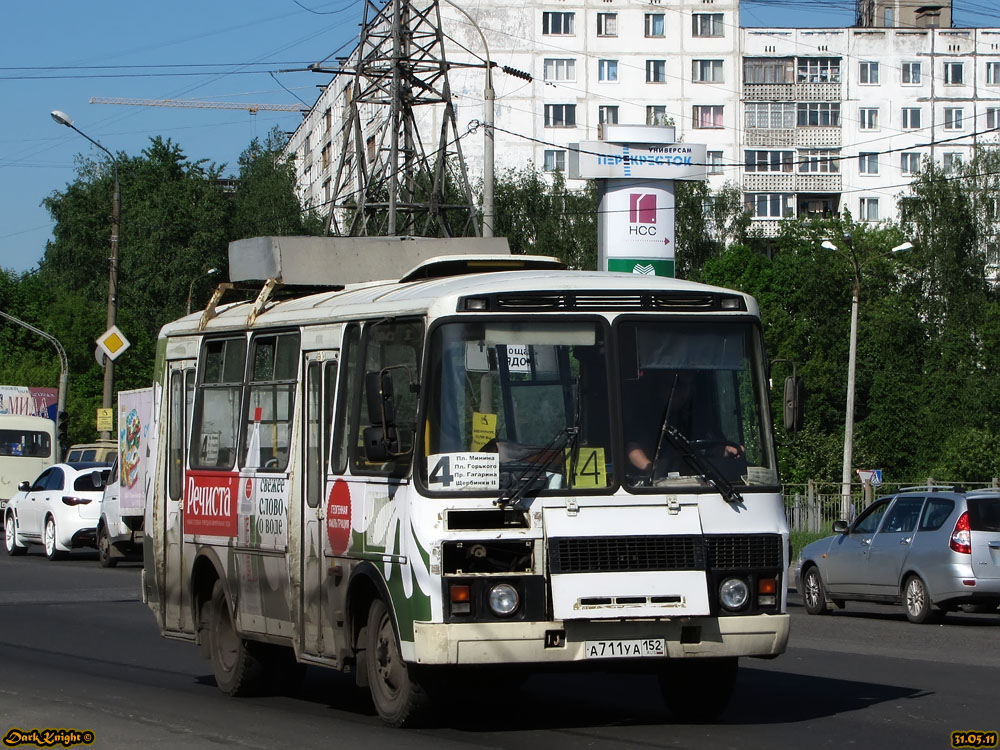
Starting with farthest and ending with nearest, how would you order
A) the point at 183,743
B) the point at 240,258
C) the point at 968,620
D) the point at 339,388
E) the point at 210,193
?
the point at 210,193 → the point at 968,620 → the point at 240,258 → the point at 339,388 → the point at 183,743

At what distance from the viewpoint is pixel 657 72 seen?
88500 millimetres

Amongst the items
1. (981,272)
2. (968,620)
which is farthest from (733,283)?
(968,620)

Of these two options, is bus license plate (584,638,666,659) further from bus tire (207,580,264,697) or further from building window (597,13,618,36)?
building window (597,13,618,36)

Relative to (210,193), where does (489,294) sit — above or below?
below

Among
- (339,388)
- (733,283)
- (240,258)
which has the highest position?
(733,283)

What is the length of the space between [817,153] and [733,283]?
1479cm

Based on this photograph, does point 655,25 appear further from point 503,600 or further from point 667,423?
point 503,600

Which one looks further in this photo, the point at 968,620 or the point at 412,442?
the point at 968,620

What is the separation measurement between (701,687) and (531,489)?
1.86 metres

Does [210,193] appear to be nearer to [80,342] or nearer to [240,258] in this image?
[80,342]

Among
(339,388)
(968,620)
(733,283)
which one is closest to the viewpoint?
(339,388)

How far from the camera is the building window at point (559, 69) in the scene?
8762cm

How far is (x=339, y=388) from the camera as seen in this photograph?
10.3 metres

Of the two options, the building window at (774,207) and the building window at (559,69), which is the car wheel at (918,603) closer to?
the building window at (559,69)
